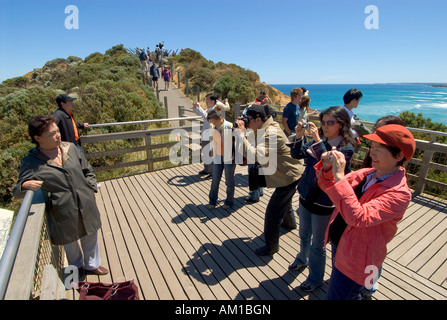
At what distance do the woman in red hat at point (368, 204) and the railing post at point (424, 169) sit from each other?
355cm

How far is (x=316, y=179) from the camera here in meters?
2.02

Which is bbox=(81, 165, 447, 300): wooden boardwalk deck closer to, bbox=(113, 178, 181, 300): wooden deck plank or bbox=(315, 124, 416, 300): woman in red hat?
bbox=(113, 178, 181, 300): wooden deck plank

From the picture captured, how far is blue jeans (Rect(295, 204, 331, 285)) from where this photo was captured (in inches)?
85.4

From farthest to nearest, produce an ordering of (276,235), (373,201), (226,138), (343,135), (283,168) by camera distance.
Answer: (226,138)
(276,235)
(283,168)
(343,135)
(373,201)

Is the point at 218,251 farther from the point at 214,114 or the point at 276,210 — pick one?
the point at 214,114

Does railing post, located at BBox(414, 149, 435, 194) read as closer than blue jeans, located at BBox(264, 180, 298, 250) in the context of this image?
No

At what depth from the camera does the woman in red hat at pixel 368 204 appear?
134 centimetres

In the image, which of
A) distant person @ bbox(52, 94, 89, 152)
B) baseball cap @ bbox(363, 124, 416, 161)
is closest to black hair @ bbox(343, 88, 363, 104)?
baseball cap @ bbox(363, 124, 416, 161)

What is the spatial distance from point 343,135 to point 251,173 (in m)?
1.24

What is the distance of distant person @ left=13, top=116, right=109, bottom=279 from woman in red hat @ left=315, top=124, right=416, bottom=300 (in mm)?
2100

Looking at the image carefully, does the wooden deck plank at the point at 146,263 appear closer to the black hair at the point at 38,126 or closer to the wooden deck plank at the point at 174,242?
the wooden deck plank at the point at 174,242
